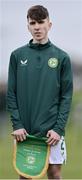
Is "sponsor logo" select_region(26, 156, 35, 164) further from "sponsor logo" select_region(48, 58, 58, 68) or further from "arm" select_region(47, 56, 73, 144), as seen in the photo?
"sponsor logo" select_region(48, 58, 58, 68)

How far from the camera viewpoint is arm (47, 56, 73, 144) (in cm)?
Answer: 362

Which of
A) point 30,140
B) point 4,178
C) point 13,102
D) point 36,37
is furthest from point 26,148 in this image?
point 4,178

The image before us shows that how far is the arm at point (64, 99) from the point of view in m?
3.62

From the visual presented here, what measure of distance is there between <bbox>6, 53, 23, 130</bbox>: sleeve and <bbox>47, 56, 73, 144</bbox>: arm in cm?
22

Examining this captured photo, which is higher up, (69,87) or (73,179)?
(69,87)

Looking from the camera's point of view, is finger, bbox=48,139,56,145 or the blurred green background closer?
finger, bbox=48,139,56,145

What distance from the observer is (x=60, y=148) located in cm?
367

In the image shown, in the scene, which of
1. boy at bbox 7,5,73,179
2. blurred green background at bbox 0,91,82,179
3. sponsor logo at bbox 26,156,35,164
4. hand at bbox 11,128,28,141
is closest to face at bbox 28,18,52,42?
boy at bbox 7,5,73,179

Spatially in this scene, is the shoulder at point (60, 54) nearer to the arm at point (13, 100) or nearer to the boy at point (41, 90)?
the boy at point (41, 90)

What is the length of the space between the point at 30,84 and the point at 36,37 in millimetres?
297

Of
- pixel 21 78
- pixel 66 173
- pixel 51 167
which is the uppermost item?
pixel 21 78

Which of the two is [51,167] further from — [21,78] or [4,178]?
[4,178]

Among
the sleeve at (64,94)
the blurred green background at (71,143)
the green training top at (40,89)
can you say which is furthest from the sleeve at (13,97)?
the blurred green background at (71,143)

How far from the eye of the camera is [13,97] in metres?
3.69
